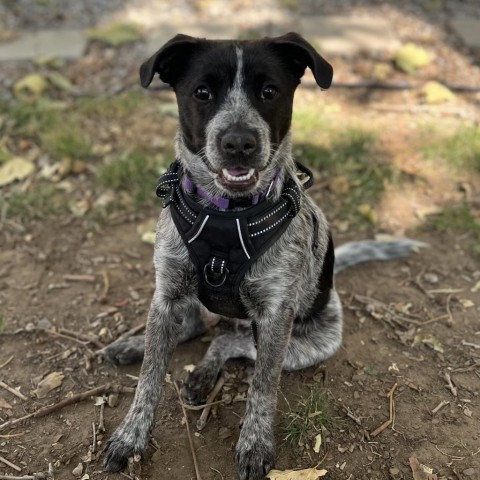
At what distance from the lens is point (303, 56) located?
8.61ft

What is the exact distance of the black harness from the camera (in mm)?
2592

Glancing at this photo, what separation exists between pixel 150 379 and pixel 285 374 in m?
0.81

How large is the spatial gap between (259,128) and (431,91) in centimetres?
381

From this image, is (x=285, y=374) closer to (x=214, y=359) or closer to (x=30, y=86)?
(x=214, y=359)

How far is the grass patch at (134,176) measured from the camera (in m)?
4.68

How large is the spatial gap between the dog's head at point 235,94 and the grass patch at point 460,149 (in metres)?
2.70

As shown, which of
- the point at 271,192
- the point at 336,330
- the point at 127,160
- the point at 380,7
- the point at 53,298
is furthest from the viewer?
the point at 380,7

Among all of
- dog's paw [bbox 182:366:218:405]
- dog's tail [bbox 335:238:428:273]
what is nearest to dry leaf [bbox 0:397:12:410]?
dog's paw [bbox 182:366:218:405]

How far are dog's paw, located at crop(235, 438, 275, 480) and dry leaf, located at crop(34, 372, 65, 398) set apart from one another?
1.08 m

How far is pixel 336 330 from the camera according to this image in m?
3.27

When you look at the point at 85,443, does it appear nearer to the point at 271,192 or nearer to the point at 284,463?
the point at 284,463

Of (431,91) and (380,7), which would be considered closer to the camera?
(431,91)

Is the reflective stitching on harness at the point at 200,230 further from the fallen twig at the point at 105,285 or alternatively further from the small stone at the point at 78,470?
the fallen twig at the point at 105,285

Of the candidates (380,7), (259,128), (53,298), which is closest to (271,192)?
(259,128)
